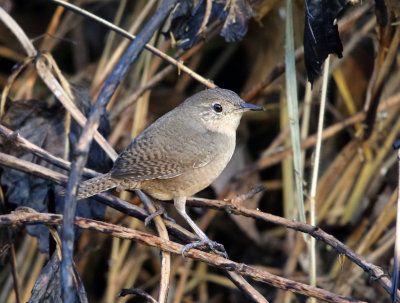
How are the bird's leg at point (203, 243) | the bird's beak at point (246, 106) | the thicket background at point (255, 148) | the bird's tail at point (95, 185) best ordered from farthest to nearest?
the thicket background at point (255, 148)
the bird's beak at point (246, 106)
the bird's tail at point (95, 185)
the bird's leg at point (203, 243)

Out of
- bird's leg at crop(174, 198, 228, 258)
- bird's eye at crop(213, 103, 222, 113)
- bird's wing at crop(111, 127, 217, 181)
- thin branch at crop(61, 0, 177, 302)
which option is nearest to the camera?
thin branch at crop(61, 0, 177, 302)

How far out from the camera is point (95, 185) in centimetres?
264

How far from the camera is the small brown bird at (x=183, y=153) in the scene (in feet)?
9.46

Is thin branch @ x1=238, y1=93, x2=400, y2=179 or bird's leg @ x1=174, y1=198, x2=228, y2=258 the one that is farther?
thin branch @ x1=238, y1=93, x2=400, y2=179

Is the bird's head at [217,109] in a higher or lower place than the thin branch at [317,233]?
higher

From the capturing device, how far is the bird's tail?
2572 mm

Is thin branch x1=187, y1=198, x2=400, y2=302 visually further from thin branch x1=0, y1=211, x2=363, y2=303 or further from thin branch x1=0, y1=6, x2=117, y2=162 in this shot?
thin branch x1=0, y1=6, x2=117, y2=162

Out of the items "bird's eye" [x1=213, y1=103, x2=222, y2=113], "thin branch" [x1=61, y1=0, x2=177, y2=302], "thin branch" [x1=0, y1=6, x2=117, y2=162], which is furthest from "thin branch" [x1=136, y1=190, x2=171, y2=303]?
"bird's eye" [x1=213, y1=103, x2=222, y2=113]

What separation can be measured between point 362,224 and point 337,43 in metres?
1.95

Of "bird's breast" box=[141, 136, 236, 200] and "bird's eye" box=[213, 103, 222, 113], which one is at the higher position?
"bird's eye" box=[213, 103, 222, 113]

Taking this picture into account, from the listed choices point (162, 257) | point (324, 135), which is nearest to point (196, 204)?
point (162, 257)

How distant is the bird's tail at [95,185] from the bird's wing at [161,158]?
2.7 inches

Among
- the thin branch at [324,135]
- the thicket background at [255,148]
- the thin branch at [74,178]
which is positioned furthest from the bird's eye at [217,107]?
the thin branch at [74,178]

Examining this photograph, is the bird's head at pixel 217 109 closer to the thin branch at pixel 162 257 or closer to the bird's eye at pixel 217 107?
the bird's eye at pixel 217 107
